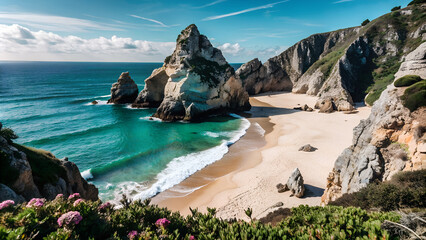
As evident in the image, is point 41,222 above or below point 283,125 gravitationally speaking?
above

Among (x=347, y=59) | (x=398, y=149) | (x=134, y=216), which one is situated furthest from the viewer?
(x=347, y=59)

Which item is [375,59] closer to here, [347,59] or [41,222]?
[347,59]

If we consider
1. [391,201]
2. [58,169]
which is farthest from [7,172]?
[391,201]

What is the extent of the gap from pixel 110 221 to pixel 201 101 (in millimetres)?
35710

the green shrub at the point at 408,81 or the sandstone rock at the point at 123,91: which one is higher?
the green shrub at the point at 408,81

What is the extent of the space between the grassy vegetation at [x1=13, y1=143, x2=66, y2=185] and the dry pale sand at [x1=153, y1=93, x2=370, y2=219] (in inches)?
276

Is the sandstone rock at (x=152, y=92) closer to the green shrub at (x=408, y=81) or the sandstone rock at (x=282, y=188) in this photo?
the sandstone rock at (x=282, y=188)

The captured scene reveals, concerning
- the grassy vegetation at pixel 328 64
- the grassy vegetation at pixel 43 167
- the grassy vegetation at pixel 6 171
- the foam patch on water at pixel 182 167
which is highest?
the grassy vegetation at pixel 328 64

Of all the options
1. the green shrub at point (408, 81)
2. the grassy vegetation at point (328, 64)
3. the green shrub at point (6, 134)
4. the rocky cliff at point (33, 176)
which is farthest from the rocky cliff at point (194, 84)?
the green shrub at point (408, 81)

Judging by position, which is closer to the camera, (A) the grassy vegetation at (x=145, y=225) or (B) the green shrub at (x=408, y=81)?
(A) the grassy vegetation at (x=145, y=225)

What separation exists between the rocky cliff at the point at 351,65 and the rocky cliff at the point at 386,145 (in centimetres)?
3199

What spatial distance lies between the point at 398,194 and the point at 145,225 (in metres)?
8.07

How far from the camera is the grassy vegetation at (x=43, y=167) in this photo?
9.62 meters

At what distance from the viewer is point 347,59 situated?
5103cm
